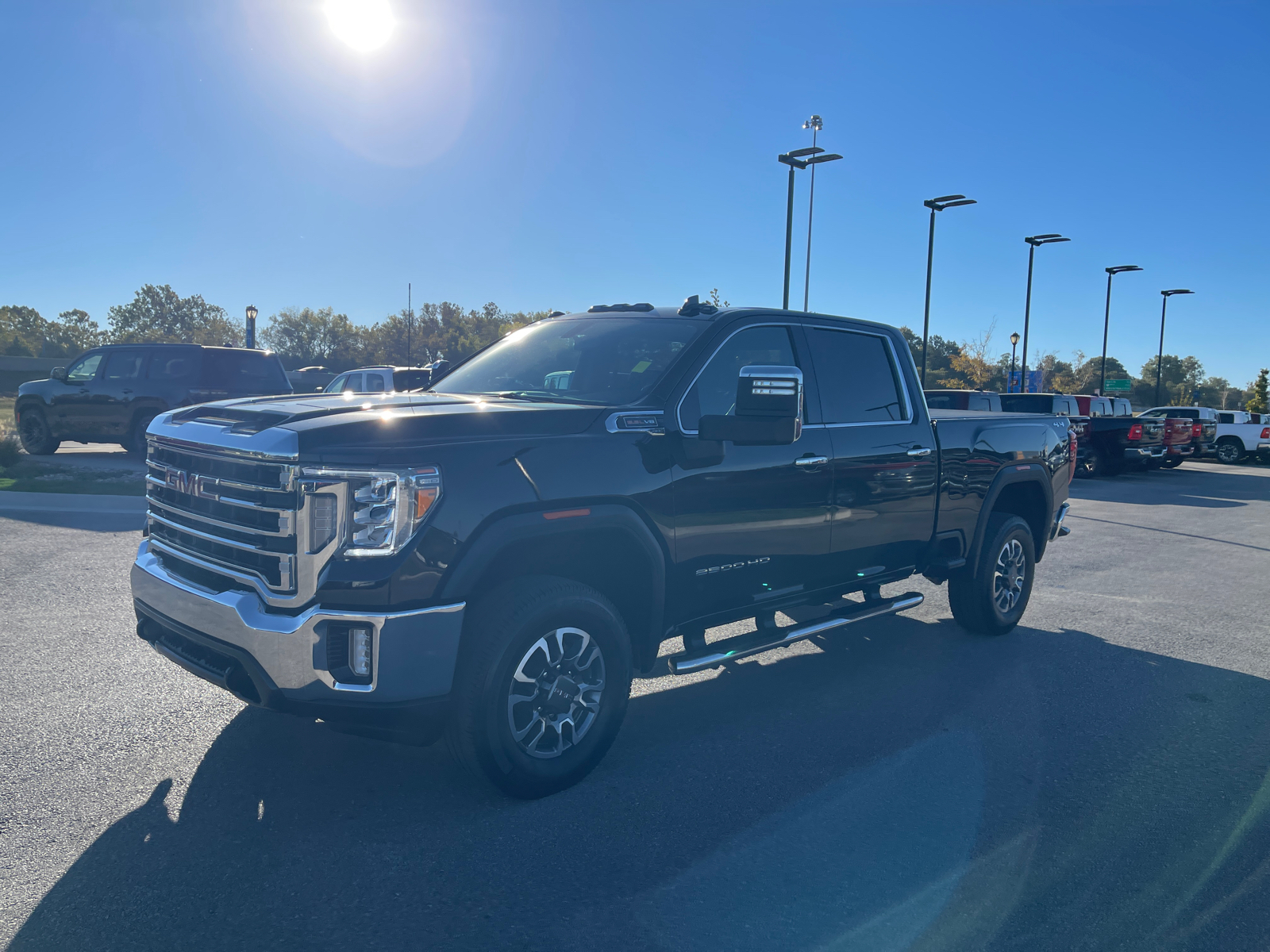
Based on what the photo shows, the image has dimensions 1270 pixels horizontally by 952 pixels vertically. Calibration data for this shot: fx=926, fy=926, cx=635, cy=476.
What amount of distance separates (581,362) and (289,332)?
4194 inches

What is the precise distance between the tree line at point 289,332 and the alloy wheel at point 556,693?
193 ft

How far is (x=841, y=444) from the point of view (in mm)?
5066

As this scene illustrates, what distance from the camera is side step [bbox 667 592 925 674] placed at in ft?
13.7

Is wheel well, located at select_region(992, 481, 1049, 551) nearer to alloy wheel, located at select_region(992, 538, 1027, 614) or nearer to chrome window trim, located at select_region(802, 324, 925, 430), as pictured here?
alloy wheel, located at select_region(992, 538, 1027, 614)

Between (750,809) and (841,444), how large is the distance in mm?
2127

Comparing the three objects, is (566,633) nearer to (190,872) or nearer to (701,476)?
(701,476)

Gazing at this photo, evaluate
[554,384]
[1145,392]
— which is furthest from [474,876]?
[1145,392]

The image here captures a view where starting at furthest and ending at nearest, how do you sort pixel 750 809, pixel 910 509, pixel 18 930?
1. pixel 910 509
2. pixel 750 809
3. pixel 18 930

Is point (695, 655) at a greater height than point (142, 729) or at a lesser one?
greater

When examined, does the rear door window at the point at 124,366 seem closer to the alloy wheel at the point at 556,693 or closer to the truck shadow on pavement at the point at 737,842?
the truck shadow on pavement at the point at 737,842

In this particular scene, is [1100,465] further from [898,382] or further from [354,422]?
[354,422]

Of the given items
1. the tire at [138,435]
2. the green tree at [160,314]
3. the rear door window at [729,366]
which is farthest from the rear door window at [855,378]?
the green tree at [160,314]

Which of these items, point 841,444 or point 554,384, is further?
point 841,444

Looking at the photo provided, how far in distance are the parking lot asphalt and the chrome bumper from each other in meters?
0.58
